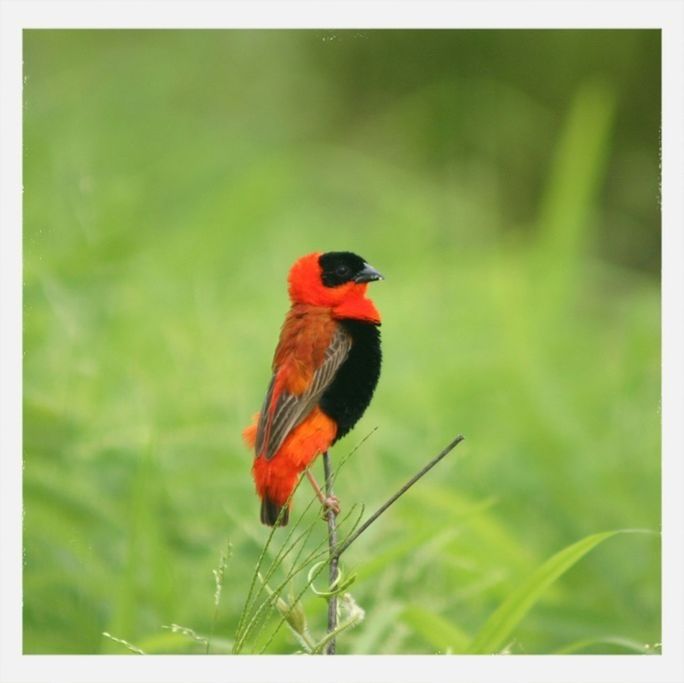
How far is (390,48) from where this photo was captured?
362 cm

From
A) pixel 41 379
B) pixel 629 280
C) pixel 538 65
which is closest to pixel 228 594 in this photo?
pixel 41 379

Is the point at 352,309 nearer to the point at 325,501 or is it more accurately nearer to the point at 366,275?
the point at 366,275

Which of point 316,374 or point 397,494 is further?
point 316,374

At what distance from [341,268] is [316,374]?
0.17 metres

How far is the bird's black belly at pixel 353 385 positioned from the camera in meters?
1.74

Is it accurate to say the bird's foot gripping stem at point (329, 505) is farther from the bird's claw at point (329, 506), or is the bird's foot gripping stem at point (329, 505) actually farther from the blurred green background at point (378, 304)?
the blurred green background at point (378, 304)

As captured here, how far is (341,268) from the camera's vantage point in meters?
1.78

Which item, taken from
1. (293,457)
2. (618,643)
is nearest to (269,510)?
(293,457)

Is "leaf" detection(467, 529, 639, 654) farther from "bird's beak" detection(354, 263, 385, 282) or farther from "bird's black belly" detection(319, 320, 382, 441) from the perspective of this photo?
"bird's beak" detection(354, 263, 385, 282)

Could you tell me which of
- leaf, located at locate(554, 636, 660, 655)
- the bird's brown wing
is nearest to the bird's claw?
the bird's brown wing

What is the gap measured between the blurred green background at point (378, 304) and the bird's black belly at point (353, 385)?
18.3 inches

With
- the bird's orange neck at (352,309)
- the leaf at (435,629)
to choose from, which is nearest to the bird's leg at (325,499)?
the bird's orange neck at (352,309)

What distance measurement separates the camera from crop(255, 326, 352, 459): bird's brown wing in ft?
5.68
